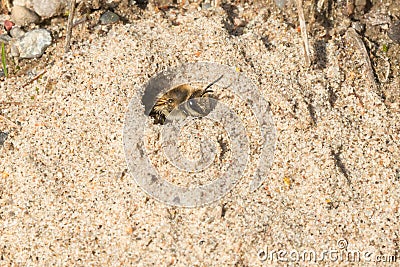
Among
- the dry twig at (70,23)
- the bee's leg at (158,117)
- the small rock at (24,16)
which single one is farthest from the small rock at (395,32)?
the small rock at (24,16)

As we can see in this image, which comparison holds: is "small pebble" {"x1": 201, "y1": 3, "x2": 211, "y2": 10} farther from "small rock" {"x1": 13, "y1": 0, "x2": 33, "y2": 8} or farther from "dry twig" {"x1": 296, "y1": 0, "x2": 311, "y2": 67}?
"small rock" {"x1": 13, "y1": 0, "x2": 33, "y2": 8}

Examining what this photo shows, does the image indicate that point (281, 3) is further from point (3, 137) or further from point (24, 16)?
point (3, 137)

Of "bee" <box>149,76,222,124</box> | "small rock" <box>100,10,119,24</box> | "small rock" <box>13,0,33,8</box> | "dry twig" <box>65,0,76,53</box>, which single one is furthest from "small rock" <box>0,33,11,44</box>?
"bee" <box>149,76,222,124</box>

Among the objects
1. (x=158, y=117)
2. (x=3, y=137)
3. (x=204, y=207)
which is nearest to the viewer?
(x=204, y=207)

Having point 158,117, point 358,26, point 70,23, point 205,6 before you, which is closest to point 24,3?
point 70,23

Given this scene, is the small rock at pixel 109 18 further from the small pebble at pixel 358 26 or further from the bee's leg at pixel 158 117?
the small pebble at pixel 358 26

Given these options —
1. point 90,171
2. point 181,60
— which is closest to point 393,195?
point 181,60
